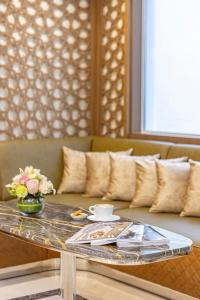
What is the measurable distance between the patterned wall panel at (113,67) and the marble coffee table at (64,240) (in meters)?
1.71

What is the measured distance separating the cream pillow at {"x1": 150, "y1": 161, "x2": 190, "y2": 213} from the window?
0.72 meters

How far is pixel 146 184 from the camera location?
3.83 metres

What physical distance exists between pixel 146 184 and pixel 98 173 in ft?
1.87

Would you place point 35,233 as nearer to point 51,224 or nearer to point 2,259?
point 51,224

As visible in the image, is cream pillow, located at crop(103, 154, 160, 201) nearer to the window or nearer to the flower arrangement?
the window

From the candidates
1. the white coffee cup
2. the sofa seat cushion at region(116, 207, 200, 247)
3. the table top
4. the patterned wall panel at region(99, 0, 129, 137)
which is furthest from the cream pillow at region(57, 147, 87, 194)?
the white coffee cup

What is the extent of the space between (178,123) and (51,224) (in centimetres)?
197

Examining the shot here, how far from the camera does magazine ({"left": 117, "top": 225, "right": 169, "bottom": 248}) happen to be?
2350 millimetres

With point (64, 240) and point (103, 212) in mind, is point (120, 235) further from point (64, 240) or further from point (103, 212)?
point (103, 212)

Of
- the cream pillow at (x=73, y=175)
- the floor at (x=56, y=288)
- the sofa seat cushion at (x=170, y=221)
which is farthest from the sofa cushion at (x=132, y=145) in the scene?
the floor at (x=56, y=288)

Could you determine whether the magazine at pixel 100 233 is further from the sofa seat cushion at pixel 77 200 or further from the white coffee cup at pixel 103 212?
the sofa seat cushion at pixel 77 200

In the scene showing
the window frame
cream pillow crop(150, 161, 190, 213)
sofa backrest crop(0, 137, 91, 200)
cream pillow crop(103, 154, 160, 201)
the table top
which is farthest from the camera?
the window frame

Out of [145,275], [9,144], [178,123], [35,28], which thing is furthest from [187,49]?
[145,275]

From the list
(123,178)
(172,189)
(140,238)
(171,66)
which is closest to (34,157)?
(123,178)
